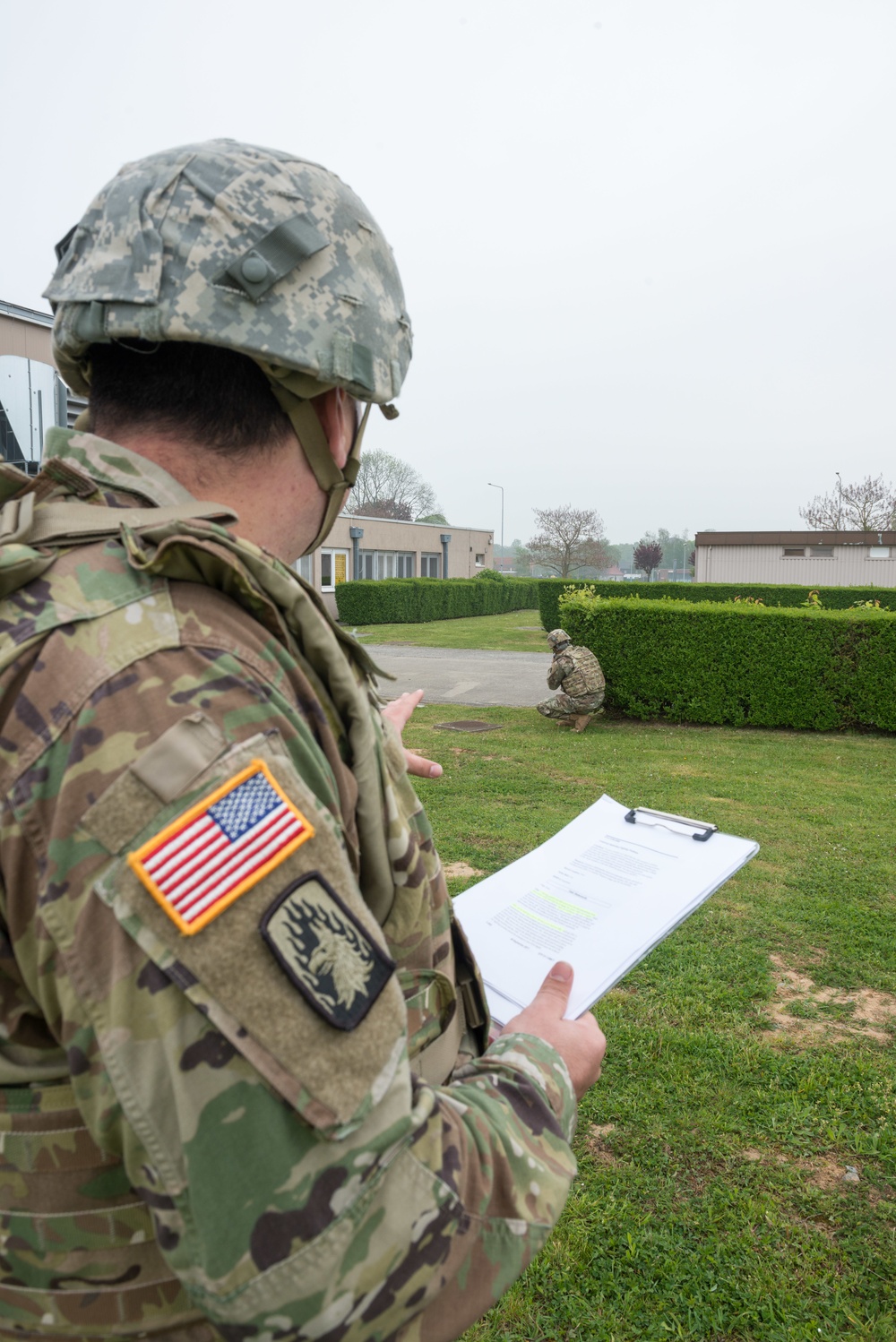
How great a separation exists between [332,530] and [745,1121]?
415 centimetres

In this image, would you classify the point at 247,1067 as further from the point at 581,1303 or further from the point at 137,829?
the point at 581,1303

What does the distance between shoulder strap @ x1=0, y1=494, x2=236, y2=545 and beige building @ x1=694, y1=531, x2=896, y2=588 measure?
31.6 metres

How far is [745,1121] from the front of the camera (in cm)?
312

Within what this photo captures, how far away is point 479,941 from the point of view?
170 centimetres

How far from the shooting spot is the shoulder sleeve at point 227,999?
0.71 meters

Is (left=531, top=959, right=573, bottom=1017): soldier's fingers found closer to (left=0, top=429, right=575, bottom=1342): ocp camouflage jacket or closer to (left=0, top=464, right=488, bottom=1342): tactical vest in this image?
(left=0, top=429, right=575, bottom=1342): ocp camouflage jacket

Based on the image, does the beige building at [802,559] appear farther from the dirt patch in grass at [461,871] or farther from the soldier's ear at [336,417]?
the soldier's ear at [336,417]

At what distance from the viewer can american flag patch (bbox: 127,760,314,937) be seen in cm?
72

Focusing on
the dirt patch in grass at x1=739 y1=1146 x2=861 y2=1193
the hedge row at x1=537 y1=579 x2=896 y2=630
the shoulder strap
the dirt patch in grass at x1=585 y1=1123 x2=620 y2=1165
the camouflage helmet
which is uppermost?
the camouflage helmet

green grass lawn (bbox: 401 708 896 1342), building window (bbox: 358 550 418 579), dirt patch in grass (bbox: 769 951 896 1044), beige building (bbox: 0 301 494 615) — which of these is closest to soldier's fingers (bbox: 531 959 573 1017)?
beige building (bbox: 0 301 494 615)

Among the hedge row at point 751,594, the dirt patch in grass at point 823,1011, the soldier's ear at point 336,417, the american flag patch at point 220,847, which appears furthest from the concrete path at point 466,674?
the american flag patch at point 220,847

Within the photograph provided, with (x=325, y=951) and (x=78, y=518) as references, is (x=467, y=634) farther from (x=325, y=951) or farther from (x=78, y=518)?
(x=325, y=951)

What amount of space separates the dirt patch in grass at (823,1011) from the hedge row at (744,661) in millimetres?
6682

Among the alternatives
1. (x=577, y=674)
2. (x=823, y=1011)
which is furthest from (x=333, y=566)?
(x=823, y=1011)
